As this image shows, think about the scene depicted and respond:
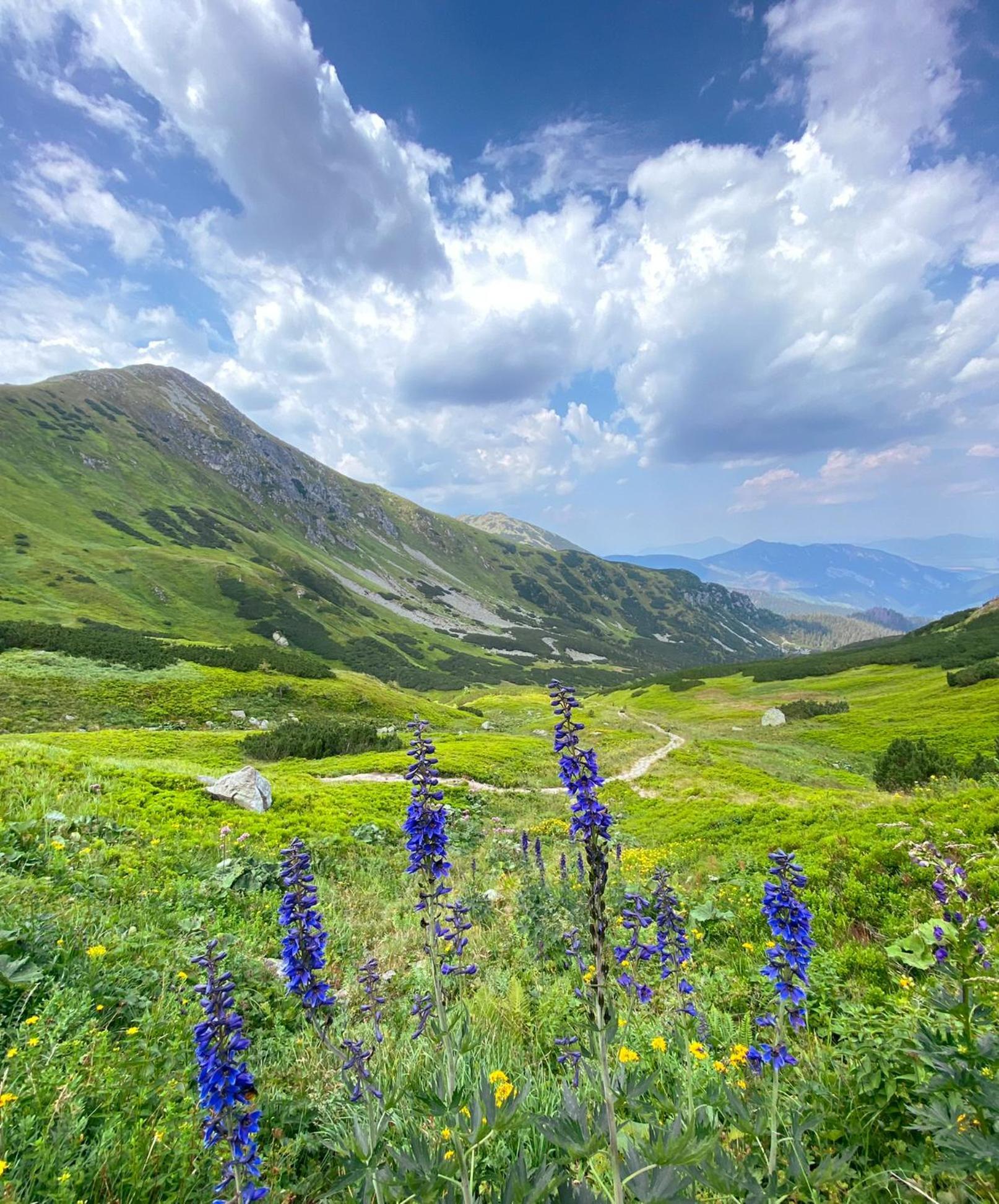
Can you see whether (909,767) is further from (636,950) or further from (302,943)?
(302,943)

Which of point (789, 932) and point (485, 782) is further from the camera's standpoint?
point (485, 782)

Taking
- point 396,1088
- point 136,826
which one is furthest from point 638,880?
point 136,826

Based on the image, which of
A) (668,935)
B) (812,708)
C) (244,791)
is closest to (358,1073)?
(668,935)

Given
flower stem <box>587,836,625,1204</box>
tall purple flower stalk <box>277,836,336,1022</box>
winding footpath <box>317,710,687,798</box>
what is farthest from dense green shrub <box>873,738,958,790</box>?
tall purple flower stalk <box>277,836,336,1022</box>

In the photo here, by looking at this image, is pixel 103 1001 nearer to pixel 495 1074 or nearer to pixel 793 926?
pixel 495 1074

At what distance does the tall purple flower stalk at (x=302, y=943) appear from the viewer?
3.59 m

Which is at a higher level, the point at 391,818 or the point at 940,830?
the point at 940,830

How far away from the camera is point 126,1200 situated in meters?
3.43

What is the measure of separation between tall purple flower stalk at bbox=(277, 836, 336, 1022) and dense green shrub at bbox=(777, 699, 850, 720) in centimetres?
6237

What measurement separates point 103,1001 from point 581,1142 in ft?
17.7

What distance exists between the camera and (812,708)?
58000 mm

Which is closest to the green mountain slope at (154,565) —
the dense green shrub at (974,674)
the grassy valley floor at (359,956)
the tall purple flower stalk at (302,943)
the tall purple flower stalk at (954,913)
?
the grassy valley floor at (359,956)

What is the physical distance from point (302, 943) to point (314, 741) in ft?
104

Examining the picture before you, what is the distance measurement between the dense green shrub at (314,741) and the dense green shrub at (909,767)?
28031 mm
